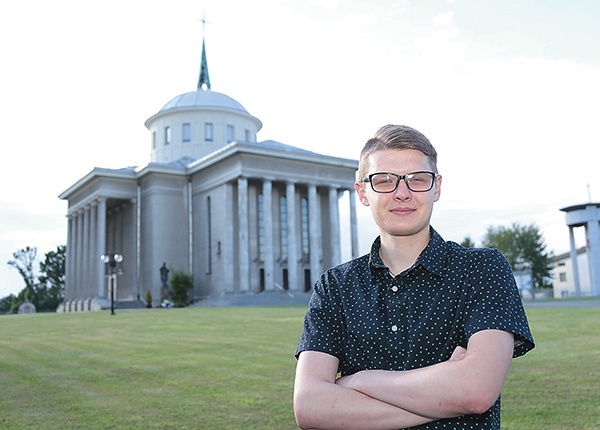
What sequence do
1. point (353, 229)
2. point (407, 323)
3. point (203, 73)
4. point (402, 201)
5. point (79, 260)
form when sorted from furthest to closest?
1. point (203, 73)
2. point (79, 260)
3. point (353, 229)
4. point (402, 201)
5. point (407, 323)

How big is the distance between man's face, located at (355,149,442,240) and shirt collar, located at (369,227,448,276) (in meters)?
0.08

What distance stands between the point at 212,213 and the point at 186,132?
11.7 m

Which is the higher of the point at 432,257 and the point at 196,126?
the point at 196,126

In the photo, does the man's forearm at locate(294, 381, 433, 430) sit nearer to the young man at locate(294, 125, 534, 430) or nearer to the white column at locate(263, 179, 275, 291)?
the young man at locate(294, 125, 534, 430)

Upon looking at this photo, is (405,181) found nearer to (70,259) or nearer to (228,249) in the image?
(228,249)

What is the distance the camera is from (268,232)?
48.8 meters

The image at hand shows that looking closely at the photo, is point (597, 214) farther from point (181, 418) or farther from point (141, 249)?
point (181, 418)

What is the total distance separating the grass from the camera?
6.19 m

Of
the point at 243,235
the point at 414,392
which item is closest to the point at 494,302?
the point at 414,392

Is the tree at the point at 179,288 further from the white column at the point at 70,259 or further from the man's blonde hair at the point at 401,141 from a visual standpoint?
the man's blonde hair at the point at 401,141

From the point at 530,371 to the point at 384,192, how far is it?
6.67 m

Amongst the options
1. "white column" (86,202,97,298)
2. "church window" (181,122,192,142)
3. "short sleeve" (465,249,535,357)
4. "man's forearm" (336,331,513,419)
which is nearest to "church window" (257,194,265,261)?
"church window" (181,122,192,142)

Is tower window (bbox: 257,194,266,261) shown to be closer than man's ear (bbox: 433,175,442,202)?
No

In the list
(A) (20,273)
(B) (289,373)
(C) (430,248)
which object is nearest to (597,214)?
(B) (289,373)
